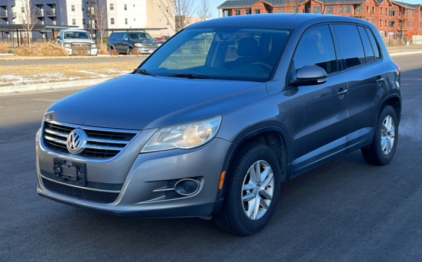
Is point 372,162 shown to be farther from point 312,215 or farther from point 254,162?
point 254,162

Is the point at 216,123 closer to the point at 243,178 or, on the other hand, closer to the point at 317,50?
the point at 243,178

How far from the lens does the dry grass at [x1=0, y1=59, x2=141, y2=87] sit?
18.1 metres

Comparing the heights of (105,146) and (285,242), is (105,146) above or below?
above

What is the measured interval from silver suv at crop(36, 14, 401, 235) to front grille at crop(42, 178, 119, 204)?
0.01 m

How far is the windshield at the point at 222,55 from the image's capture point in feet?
15.9

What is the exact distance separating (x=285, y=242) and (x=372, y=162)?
2.83m

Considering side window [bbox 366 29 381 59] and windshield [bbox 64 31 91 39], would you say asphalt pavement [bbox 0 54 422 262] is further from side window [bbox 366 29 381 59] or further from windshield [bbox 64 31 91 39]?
windshield [bbox 64 31 91 39]

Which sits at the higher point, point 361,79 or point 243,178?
point 361,79

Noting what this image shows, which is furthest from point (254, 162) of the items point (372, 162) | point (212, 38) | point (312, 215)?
point (372, 162)

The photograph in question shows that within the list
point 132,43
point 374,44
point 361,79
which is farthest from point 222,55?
point 132,43

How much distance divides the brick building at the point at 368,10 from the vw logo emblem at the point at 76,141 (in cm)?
8413

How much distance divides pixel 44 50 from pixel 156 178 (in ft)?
101

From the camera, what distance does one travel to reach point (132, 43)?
35.8 metres

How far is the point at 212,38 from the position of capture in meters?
5.48
